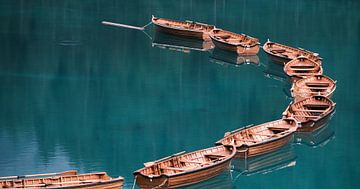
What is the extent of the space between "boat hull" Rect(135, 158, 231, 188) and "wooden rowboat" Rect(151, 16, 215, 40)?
30.8 m

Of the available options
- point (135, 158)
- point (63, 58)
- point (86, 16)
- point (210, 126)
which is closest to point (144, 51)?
point (63, 58)

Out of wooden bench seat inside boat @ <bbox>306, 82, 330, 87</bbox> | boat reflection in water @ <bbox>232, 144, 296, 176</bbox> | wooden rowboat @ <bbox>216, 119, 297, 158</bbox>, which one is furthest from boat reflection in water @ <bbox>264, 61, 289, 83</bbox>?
boat reflection in water @ <bbox>232, 144, 296, 176</bbox>

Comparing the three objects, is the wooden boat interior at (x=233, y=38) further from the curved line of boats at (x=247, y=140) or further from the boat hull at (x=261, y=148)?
the boat hull at (x=261, y=148)

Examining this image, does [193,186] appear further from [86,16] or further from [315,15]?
[315,15]

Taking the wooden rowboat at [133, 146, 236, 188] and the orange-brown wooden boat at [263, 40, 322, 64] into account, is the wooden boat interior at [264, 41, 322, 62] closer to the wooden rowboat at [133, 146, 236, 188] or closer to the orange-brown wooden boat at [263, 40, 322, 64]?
the orange-brown wooden boat at [263, 40, 322, 64]

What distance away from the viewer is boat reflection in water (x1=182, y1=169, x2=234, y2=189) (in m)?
36.5

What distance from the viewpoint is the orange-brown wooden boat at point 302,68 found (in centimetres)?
5472

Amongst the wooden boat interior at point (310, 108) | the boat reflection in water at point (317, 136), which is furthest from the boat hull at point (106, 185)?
the wooden boat interior at point (310, 108)

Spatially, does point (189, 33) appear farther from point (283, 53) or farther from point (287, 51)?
point (283, 53)

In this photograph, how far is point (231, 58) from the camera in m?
62.2

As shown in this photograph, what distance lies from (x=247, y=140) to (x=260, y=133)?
1285 mm

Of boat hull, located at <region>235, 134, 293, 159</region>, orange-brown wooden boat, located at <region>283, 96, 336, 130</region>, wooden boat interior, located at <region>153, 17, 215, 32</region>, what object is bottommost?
boat hull, located at <region>235, 134, 293, 159</region>

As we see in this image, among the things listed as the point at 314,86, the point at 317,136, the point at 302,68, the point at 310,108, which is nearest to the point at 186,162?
the point at 317,136

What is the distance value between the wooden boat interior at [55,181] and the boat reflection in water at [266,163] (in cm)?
733
